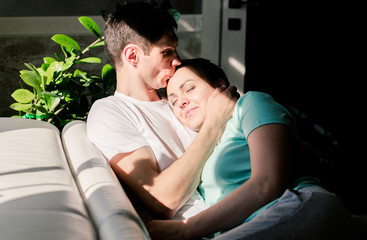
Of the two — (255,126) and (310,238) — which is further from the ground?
(255,126)

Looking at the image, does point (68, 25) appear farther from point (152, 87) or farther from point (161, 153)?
point (161, 153)

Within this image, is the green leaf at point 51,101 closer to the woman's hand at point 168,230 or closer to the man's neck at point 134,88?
the man's neck at point 134,88

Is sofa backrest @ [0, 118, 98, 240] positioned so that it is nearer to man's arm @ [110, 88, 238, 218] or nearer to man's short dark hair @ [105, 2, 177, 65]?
A: man's arm @ [110, 88, 238, 218]

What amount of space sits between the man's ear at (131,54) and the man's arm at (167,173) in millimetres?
396

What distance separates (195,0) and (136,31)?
1671mm

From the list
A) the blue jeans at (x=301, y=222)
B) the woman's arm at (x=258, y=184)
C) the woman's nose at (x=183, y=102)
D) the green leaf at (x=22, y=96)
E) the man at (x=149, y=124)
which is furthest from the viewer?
the green leaf at (x=22, y=96)

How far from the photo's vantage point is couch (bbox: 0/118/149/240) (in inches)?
32.4

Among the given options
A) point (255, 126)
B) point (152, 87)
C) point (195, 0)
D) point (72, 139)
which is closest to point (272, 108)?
point (255, 126)

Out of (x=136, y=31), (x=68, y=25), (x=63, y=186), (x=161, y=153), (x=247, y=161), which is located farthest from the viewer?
(x=68, y=25)

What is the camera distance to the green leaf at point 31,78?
1.87m

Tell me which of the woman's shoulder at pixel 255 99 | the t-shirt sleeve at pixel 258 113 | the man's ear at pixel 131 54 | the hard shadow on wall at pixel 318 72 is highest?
the man's ear at pixel 131 54

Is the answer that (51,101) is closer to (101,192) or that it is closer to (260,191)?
(101,192)

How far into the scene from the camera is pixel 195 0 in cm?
307

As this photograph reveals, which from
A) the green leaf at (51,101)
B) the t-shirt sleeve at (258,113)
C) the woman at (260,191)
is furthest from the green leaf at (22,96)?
the t-shirt sleeve at (258,113)
